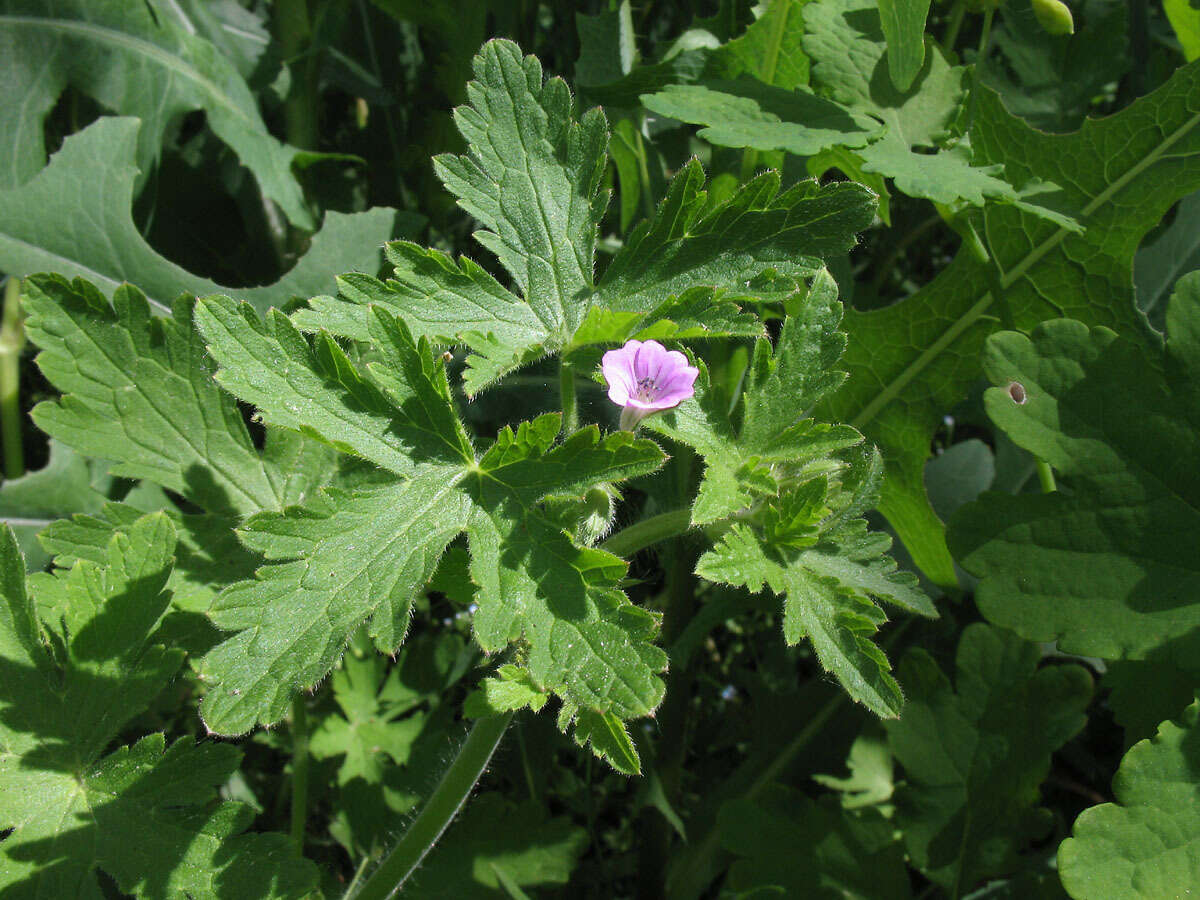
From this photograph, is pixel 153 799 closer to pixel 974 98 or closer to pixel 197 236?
pixel 197 236

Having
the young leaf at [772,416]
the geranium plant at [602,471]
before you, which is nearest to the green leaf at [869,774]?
the geranium plant at [602,471]

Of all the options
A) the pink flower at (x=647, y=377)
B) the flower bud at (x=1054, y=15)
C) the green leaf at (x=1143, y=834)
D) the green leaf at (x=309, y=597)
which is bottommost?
the green leaf at (x=1143, y=834)

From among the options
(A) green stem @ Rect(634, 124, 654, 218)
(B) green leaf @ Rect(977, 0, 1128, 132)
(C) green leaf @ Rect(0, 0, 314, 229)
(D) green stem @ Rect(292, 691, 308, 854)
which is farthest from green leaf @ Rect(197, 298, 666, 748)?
(B) green leaf @ Rect(977, 0, 1128, 132)

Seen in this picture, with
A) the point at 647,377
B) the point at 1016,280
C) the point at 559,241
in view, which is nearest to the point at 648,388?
the point at 647,377

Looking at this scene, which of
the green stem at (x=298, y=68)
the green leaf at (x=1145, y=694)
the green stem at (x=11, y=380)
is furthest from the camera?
Answer: the green stem at (x=298, y=68)

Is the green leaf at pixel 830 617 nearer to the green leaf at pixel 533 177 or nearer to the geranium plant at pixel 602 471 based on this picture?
the geranium plant at pixel 602 471

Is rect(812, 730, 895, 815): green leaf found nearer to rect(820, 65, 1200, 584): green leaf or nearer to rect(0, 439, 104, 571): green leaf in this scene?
rect(820, 65, 1200, 584): green leaf

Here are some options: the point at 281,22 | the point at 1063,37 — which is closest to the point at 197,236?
the point at 281,22
